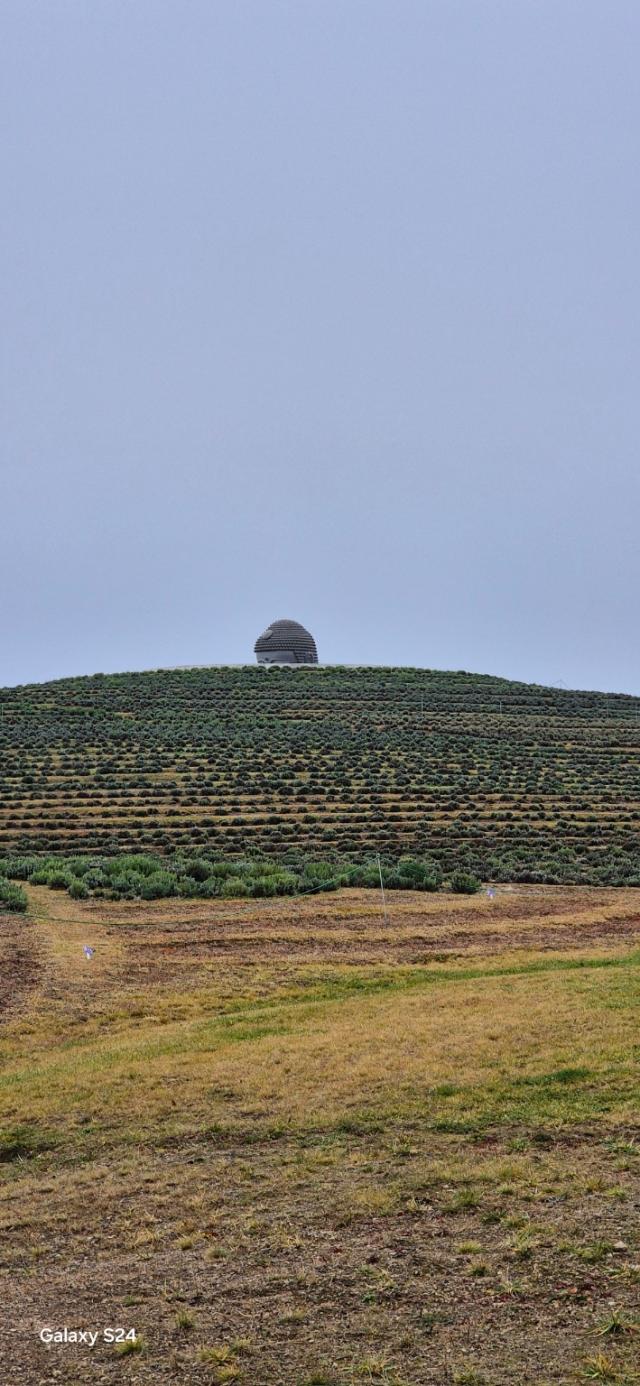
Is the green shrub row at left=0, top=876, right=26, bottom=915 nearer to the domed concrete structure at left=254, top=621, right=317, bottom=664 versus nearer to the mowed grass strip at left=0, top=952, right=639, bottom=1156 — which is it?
the mowed grass strip at left=0, top=952, right=639, bottom=1156

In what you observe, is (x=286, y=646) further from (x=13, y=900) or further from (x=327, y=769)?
(x=13, y=900)

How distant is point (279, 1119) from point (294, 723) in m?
52.7

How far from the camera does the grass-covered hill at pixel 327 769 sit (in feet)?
122

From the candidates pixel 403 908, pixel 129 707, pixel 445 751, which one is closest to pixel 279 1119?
pixel 403 908

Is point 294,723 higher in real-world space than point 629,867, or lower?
higher

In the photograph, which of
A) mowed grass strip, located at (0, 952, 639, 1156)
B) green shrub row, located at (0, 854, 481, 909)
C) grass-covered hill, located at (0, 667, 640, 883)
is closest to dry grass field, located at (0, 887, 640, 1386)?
mowed grass strip, located at (0, 952, 639, 1156)

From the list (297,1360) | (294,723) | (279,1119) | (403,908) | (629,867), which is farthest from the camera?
(294,723)

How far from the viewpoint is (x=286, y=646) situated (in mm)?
89938

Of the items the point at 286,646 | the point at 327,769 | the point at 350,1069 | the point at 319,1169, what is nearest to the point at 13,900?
the point at 350,1069

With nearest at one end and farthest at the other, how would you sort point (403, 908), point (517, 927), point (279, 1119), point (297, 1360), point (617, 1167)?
point (297, 1360) < point (617, 1167) < point (279, 1119) < point (517, 927) < point (403, 908)

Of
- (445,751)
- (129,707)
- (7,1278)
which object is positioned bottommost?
(7,1278)

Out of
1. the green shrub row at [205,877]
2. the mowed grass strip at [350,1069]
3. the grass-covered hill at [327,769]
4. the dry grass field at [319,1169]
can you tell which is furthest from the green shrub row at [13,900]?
the grass-covered hill at [327,769]

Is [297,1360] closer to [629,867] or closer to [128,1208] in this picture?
[128,1208]

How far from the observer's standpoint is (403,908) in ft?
82.9
